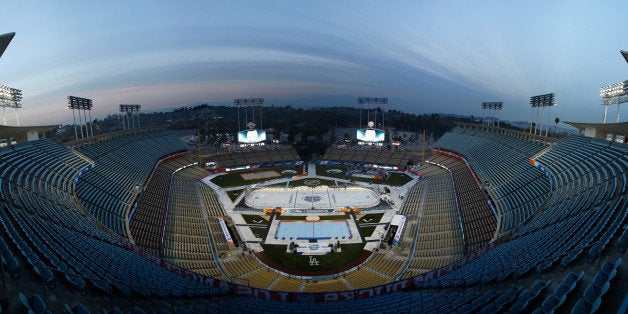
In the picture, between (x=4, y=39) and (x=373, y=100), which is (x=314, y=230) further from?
(x=373, y=100)

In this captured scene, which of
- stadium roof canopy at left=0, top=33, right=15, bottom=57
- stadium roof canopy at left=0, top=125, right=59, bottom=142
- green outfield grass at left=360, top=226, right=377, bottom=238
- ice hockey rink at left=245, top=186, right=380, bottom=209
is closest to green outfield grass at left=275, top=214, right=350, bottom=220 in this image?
ice hockey rink at left=245, top=186, right=380, bottom=209

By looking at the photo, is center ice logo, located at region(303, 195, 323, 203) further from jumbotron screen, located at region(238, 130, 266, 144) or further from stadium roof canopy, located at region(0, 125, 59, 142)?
stadium roof canopy, located at region(0, 125, 59, 142)

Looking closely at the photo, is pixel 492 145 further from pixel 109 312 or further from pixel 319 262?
pixel 109 312

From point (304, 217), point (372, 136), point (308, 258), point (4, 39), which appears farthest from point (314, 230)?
point (372, 136)

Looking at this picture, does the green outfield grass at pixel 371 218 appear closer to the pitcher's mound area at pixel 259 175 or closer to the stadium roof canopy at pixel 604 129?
the pitcher's mound area at pixel 259 175

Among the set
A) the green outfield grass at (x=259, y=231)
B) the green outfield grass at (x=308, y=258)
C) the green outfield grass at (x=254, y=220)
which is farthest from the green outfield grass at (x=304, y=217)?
the green outfield grass at (x=308, y=258)
